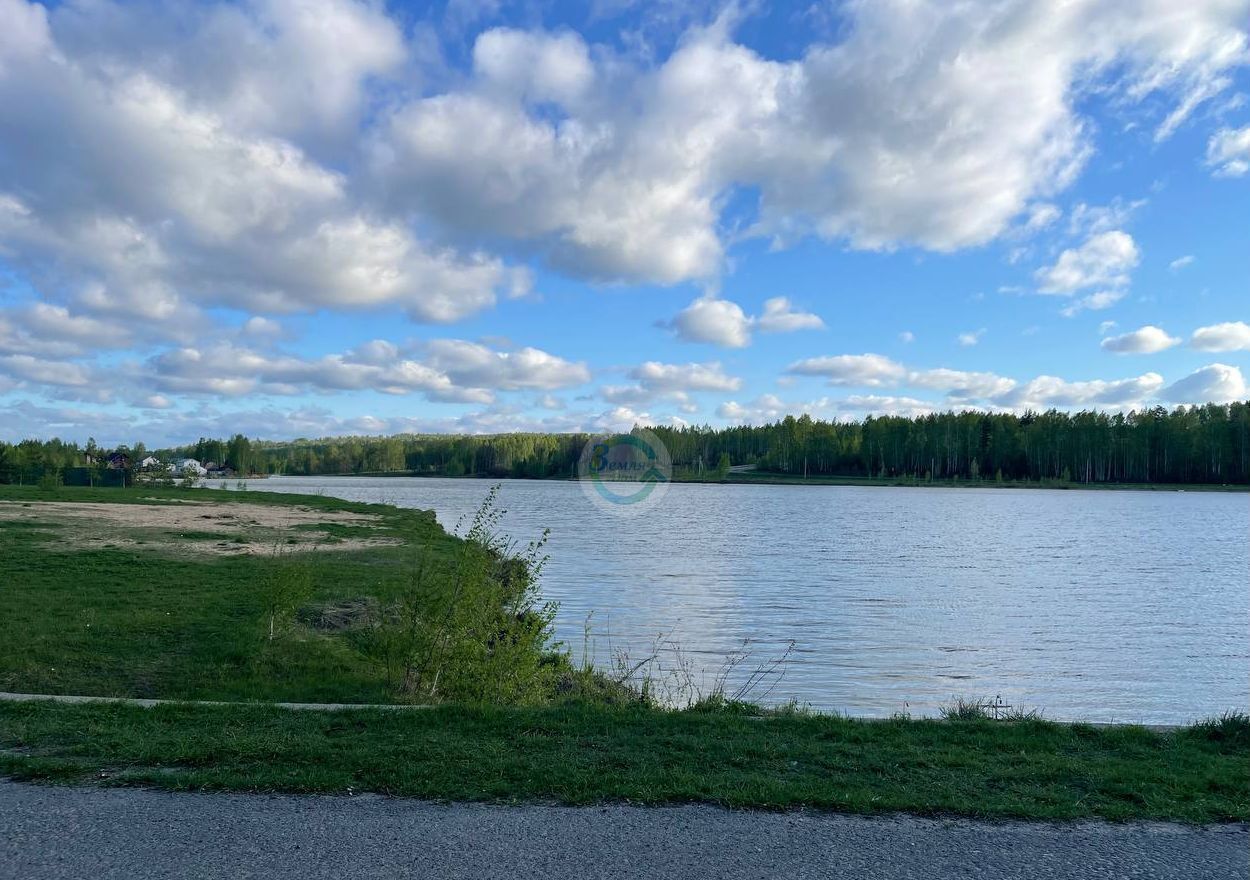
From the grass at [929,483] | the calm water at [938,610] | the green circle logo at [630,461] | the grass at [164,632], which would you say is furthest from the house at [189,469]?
the grass at [929,483]

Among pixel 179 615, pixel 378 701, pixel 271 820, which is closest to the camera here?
pixel 271 820

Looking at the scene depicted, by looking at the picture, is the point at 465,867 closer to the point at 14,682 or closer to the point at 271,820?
the point at 271,820

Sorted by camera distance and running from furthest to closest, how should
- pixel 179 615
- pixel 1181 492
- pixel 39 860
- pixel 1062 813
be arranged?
pixel 1181 492
pixel 179 615
pixel 1062 813
pixel 39 860

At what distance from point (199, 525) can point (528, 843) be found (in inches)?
1612

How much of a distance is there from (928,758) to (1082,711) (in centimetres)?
904

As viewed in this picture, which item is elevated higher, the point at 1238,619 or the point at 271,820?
the point at 271,820

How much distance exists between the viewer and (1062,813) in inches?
266

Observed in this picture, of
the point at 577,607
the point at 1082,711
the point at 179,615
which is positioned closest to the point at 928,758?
the point at 1082,711

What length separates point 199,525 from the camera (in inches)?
1619

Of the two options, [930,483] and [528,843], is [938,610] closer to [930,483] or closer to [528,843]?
[528,843]

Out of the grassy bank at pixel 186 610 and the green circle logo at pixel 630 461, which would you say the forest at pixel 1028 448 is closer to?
the green circle logo at pixel 630 461

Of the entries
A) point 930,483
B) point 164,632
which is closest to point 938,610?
point 164,632

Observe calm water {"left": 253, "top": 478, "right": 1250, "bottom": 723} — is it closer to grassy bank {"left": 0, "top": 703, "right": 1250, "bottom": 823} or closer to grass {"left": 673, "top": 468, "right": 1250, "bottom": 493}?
grassy bank {"left": 0, "top": 703, "right": 1250, "bottom": 823}

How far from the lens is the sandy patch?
31.8m
